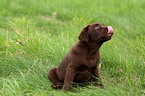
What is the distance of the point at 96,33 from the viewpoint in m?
2.97

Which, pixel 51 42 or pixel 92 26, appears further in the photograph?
pixel 51 42

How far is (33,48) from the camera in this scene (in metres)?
3.98

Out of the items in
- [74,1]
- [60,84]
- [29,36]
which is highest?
[74,1]

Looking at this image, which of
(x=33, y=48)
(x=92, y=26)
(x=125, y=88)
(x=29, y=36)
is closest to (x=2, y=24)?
(x=29, y=36)

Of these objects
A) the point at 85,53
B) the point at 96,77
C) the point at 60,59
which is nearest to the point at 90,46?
the point at 85,53

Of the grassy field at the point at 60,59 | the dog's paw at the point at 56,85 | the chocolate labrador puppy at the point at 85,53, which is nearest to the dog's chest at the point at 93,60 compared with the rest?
the chocolate labrador puppy at the point at 85,53

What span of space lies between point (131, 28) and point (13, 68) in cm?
353

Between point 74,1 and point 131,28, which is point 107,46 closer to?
point 131,28

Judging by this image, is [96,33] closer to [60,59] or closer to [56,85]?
[56,85]

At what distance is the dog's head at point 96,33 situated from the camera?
291 centimetres

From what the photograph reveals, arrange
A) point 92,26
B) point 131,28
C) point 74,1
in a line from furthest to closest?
point 74,1 < point 131,28 < point 92,26

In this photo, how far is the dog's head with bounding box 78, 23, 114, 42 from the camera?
2.91 metres

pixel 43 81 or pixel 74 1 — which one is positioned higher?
pixel 74 1

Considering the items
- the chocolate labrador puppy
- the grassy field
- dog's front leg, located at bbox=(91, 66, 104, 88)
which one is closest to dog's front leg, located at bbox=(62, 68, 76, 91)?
the chocolate labrador puppy
